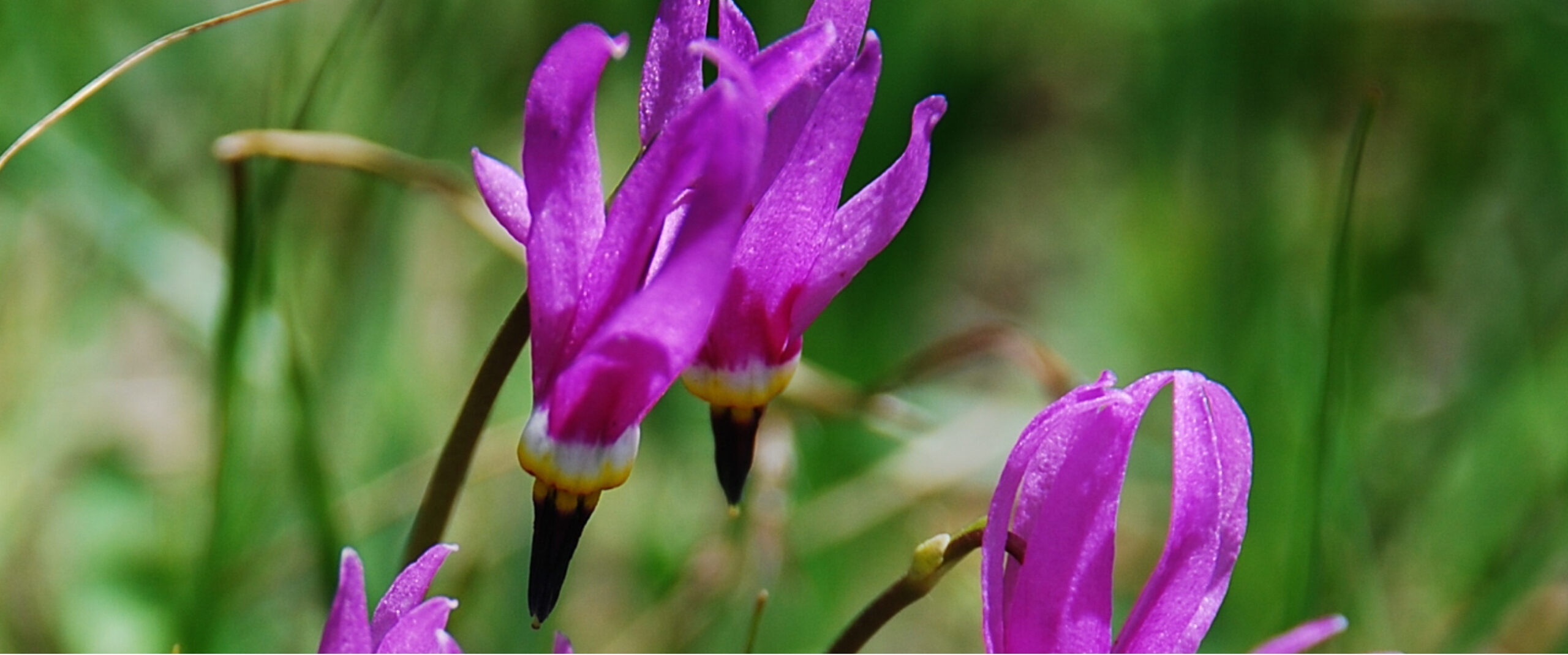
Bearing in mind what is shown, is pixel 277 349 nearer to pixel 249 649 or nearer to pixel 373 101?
pixel 249 649

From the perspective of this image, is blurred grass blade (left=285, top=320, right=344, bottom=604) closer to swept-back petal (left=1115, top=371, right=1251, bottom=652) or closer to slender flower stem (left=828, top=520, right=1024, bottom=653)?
slender flower stem (left=828, top=520, right=1024, bottom=653)

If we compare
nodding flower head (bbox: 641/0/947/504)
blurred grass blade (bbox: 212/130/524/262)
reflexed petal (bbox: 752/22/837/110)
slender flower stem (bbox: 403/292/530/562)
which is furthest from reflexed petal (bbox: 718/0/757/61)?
blurred grass blade (bbox: 212/130/524/262)

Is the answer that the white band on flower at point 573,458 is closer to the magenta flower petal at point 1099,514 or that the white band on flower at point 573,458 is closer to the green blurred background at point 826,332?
the magenta flower petal at point 1099,514

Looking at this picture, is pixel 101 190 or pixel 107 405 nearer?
pixel 101 190

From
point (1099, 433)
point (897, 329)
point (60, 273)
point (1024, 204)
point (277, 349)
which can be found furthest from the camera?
point (1024, 204)

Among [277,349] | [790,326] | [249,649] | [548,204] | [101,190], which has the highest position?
[548,204]

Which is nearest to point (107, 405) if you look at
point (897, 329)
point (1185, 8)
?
point (897, 329)

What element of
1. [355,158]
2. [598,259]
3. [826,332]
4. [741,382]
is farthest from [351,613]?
[826,332]
